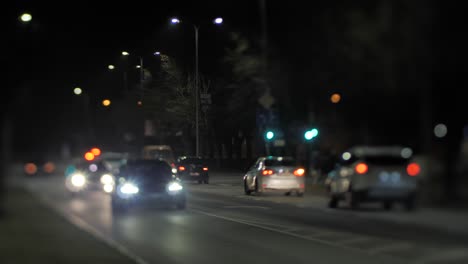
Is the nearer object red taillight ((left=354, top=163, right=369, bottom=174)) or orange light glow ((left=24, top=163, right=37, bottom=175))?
orange light glow ((left=24, top=163, right=37, bottom=175))

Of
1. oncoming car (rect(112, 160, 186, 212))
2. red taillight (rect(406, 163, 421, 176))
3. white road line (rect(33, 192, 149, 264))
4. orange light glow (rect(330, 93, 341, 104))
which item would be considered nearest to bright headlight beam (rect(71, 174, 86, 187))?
oncoming car (rect(112, 160, 186, 212))

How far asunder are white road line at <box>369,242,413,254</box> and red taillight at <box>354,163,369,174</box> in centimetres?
773

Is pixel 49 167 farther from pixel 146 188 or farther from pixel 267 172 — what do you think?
pixel 267 172

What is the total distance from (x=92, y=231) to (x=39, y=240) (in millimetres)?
2341

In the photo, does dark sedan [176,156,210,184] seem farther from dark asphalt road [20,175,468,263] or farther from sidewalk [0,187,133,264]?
sidewalk [0,187,133,264]

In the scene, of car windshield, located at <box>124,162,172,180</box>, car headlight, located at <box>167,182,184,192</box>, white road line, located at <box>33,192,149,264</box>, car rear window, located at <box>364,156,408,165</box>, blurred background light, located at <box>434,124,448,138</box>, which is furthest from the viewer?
blurred background light, located at <box>434,124,448,138</box>

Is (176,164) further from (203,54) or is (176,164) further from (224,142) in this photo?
(224,142)

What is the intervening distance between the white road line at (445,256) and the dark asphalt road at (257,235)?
0.06 ft

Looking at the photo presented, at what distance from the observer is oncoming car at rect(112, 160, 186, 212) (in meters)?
22.8

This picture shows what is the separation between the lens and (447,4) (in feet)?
72.4

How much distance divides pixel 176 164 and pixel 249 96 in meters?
5.84

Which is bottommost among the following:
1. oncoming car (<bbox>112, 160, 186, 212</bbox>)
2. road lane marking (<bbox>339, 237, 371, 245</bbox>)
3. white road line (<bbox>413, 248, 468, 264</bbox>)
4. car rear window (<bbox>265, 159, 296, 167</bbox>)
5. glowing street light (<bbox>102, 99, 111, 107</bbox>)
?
white road line (<bbox>413, 248, 468, 264</bbox>)

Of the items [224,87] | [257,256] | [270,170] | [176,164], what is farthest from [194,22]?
[257,256]

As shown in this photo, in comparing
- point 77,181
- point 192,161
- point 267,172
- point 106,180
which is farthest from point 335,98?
point 192,161
